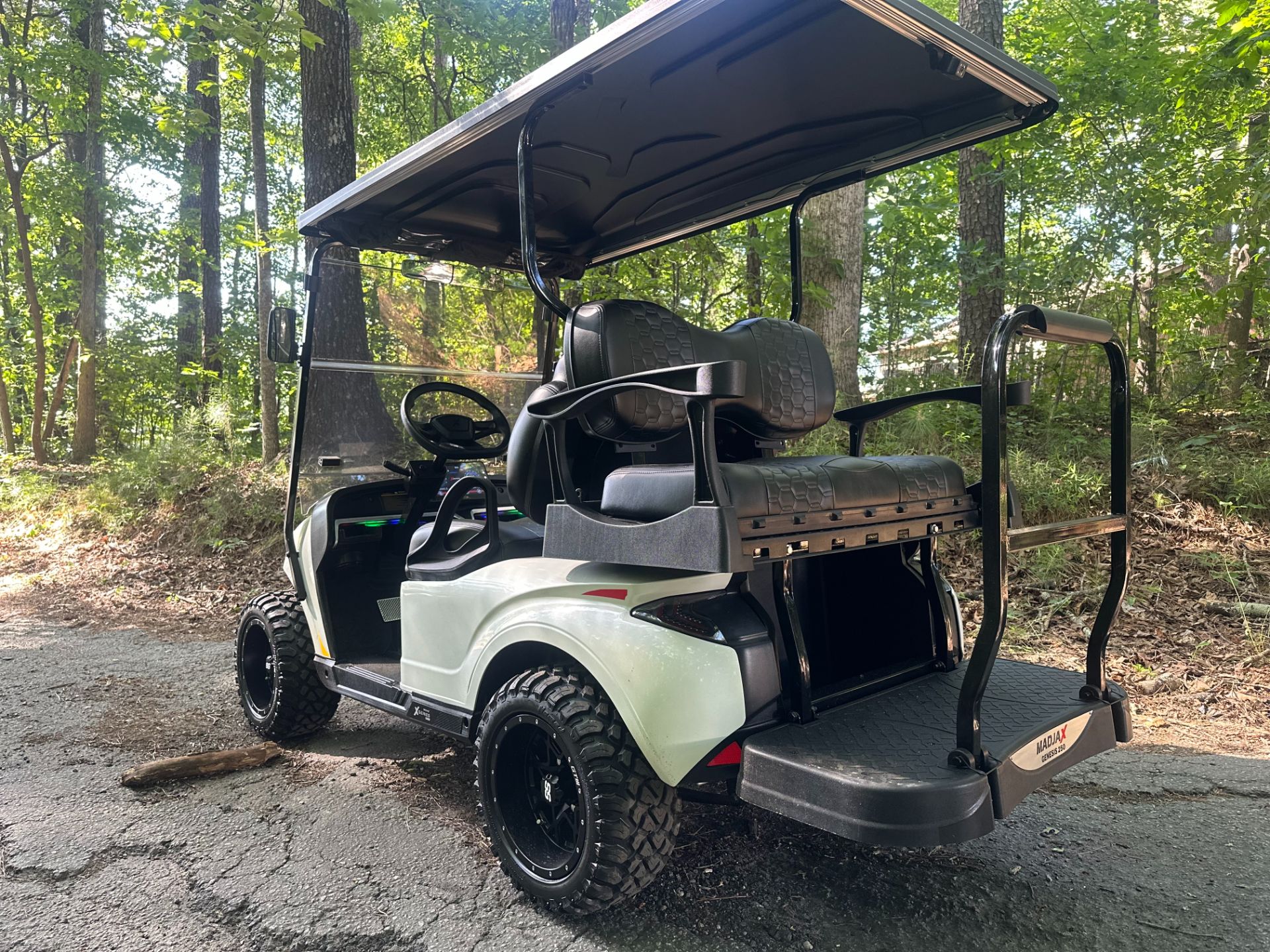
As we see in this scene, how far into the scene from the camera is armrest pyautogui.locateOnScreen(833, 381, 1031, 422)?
2229mm

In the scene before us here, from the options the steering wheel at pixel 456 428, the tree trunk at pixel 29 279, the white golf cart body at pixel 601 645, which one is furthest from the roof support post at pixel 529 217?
the tree trunk at pixel 29 279

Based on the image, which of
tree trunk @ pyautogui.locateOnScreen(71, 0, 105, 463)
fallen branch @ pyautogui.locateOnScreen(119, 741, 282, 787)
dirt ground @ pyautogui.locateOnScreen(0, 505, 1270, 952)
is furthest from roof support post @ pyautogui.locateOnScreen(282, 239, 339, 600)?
tree trunk @ pyautogui.locateOnScreen(71, 0, 105, 463)

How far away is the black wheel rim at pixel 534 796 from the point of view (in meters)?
2.21

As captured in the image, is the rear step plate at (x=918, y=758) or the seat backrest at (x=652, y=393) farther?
the seat backrest at (x=652, y=393)

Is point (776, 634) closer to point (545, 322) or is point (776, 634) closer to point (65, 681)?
point (545, 322)

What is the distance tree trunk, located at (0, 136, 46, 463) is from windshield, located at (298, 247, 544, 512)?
12006 millimetres

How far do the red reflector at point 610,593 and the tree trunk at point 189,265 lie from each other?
12937 mm

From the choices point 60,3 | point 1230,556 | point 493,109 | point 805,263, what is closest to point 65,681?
point 493,109

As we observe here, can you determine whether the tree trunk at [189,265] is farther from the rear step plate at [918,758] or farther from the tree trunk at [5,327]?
the rear step plate at [918,758]

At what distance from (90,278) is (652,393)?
1389 centimetres

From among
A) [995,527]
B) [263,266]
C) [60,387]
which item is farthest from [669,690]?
[60,387]

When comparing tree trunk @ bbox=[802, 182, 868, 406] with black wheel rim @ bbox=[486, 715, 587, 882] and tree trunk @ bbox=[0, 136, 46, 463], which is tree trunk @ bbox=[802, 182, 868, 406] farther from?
tree trunk @ bbox=[0, 136, 46, 463]

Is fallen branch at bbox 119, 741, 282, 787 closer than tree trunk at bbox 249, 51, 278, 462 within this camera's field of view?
Yes

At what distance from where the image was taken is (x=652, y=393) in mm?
2361
